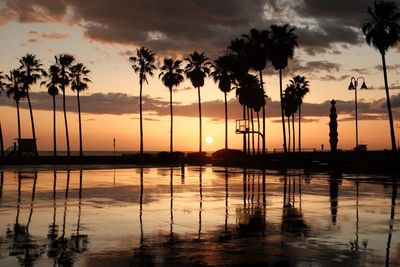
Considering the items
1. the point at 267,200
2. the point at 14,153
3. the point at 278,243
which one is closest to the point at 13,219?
the point at 278,243

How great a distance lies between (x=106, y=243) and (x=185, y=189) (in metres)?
14.8

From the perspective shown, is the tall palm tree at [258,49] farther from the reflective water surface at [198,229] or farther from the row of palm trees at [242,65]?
the reflective water surface at [198,229]

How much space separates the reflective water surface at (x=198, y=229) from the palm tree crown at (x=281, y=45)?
152 feet

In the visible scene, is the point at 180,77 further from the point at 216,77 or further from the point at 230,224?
the point at 230,224

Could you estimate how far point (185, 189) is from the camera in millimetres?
25922

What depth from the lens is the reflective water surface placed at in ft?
32.1

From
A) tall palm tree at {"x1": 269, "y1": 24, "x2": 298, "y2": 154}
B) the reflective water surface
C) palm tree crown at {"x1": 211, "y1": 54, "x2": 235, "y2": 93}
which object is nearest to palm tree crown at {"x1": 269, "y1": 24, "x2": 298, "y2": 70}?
tall palm tree at {"x1": 269, "y1": 24, "x2": 298, "y2": 154}

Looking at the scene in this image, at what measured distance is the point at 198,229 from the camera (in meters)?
13.3

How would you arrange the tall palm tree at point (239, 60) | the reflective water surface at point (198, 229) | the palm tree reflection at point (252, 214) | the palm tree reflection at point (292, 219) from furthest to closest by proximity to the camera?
the tall palm tree at point (239, 60), the palm tree reflection at point (252, 214), the palm tree reflection at point (292, 219), the reflective water surface at point (198, 229)

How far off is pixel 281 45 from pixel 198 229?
2253 inches

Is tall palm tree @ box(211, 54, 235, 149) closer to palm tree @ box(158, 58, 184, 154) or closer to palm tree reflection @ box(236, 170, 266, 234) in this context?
palm tree @ box(158, 58, 184, 154)

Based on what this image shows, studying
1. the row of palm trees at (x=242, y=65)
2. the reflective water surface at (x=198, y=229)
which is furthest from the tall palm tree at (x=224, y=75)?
the reflective water surface at (x=198, y=229)

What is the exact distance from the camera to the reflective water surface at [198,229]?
9.79 meters

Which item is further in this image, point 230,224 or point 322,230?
point 230,224
